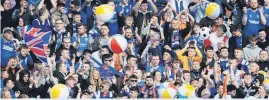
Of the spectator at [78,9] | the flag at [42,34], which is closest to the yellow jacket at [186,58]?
the spectator at [78,9]

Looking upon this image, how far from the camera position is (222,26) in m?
13.9

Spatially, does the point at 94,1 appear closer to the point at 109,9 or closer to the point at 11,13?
the point at 109,9

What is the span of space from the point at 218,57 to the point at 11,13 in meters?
3.19

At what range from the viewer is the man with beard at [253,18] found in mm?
13914

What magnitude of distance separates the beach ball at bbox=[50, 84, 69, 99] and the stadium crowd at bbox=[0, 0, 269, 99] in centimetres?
9

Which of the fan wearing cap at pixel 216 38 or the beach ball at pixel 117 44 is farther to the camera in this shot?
the fan wearing cap at pixel 216 38

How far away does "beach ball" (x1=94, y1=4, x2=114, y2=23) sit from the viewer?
1369cm

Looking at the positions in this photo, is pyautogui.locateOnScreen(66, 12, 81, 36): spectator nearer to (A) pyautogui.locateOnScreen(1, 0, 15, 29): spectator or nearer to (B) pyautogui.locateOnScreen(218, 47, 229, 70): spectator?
(A) pyautogui.locateOnScreen(1, 0, 15, 29): spectator

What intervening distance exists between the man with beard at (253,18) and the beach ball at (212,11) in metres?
0.43

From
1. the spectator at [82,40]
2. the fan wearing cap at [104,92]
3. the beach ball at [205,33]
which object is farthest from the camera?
the beach ball at [205,33]

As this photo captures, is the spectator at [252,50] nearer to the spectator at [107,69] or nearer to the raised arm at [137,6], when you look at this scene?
the raised arm at [137,6]

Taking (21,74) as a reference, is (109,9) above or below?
above

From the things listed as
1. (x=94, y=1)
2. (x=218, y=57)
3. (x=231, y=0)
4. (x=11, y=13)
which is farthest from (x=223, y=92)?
(x=11, y=13)

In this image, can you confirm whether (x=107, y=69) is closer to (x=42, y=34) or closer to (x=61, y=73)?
(x=61, y=73)
